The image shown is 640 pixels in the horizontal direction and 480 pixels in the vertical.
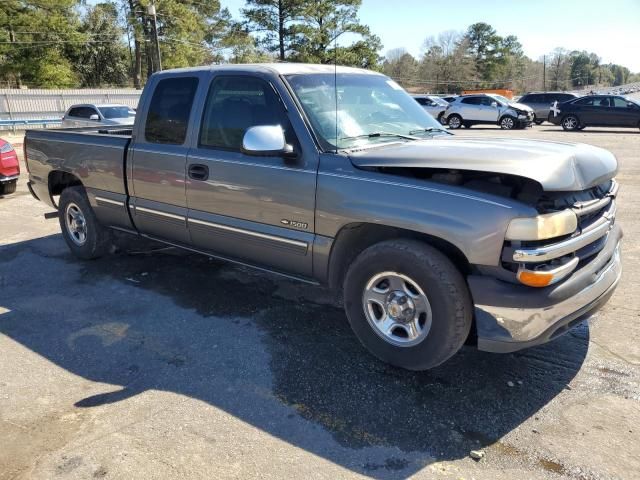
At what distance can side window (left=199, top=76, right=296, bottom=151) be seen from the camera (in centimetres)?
379

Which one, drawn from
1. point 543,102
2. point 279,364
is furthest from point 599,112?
point 279,364

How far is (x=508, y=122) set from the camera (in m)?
25.0

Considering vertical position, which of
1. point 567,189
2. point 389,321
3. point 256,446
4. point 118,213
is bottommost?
point 256,446

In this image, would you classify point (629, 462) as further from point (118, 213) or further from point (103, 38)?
point (103, 38)

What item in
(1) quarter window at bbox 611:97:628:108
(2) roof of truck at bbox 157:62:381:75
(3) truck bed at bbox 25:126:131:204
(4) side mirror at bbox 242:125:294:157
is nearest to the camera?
(4) side mirror at bbox 242:125:294:157

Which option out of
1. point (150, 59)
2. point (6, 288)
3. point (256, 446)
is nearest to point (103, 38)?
point (150, 59)

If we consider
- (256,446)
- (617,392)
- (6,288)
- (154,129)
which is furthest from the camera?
(6,288)

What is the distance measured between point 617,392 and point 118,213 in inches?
174

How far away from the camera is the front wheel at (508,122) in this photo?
81.3 ft

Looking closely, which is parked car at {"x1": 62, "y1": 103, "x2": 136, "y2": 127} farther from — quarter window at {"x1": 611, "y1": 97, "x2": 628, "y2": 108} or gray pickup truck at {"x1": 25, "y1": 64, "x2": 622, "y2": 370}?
quarter window at {"x1": 611, "y1": 97, "x2": 628, "y2": 108}

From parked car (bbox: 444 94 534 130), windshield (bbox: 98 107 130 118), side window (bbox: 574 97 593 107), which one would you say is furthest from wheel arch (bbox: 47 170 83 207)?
parked car (bbox: 444 94 534 130)

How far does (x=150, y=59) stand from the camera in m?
47.8

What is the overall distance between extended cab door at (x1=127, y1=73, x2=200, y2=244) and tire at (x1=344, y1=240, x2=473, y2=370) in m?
1.83

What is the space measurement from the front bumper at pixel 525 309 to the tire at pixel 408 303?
0.13 meters
